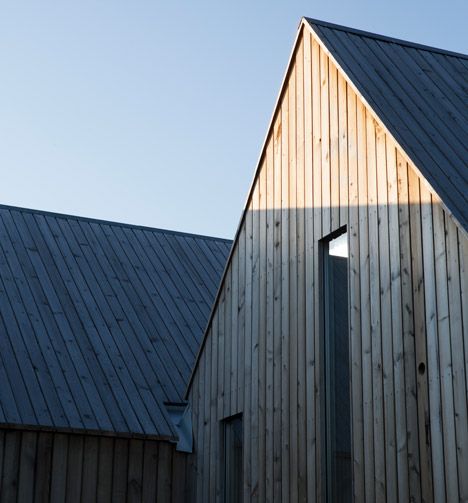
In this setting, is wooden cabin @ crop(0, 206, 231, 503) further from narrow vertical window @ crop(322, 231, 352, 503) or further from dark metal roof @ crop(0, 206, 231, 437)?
narrow vertical window @ crop(322, 231, 352, 503)

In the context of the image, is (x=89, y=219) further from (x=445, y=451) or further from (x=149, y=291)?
(x=445, y=451)

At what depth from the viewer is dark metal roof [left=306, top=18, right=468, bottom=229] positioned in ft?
30.0

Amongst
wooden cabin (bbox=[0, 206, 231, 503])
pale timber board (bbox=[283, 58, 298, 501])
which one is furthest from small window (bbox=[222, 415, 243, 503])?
pale timber board (bbox=[283, 58, 298, 501])

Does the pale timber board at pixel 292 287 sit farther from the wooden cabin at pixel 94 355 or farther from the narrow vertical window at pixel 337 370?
the wooden cabin at pixel 94 355

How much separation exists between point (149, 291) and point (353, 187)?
22.0ft

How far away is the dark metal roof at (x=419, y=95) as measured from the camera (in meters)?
9.14

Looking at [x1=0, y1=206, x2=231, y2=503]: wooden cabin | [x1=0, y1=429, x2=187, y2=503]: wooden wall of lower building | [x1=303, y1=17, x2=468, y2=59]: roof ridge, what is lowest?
[x1=0, y1=429, x2=187, y2=503]: wooden wall of lower building

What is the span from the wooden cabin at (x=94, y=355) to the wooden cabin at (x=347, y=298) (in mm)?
676

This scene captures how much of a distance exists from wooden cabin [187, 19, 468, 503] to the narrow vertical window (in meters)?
0.02

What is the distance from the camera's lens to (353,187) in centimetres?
1016

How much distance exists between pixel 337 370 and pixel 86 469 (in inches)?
154

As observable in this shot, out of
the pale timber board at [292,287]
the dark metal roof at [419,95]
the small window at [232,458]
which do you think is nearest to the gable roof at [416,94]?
the dark metal roof at [419,95]

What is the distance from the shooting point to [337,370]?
10164mm

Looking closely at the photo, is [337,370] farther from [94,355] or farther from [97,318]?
[97,318]
